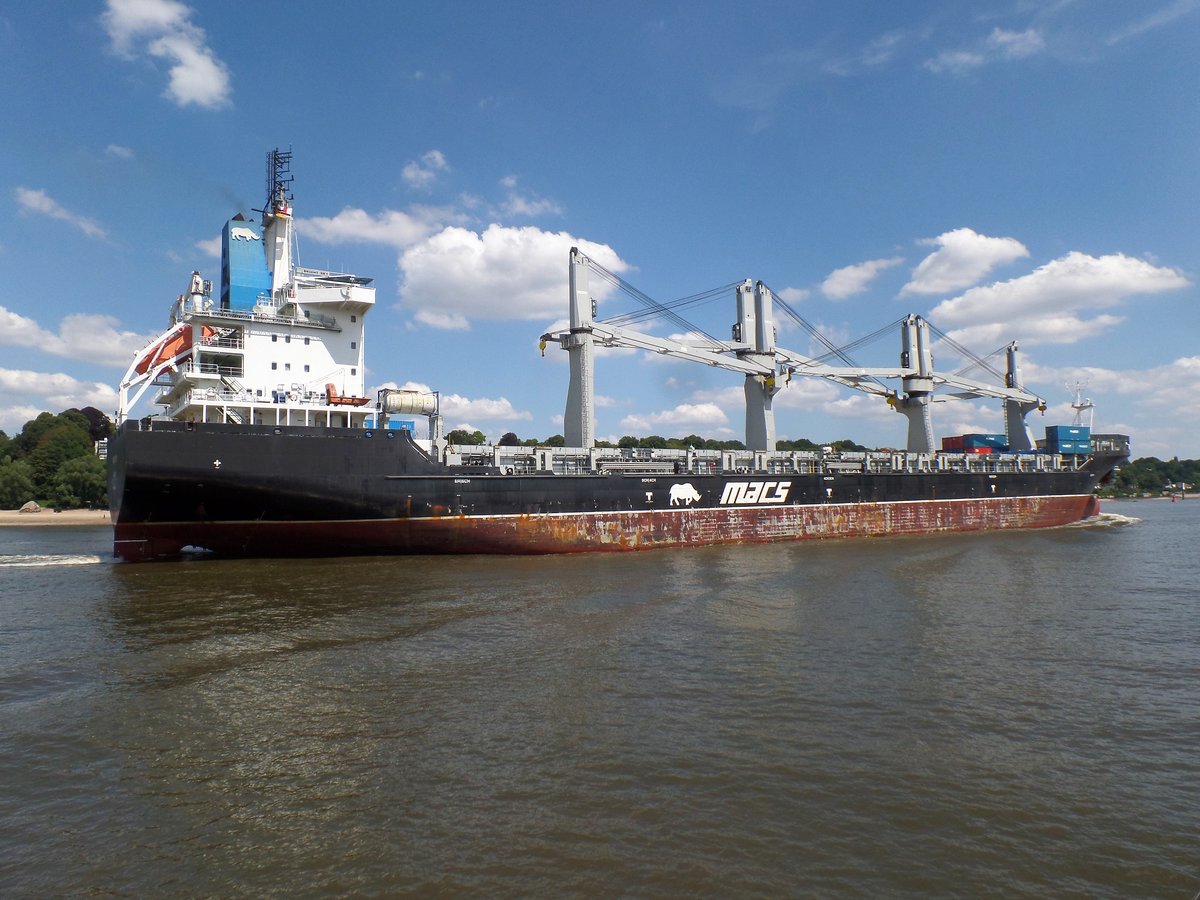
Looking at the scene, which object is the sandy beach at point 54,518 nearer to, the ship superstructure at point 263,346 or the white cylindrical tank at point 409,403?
the ship superstructure at point 263,346

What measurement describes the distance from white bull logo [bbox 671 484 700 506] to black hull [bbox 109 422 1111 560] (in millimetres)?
53

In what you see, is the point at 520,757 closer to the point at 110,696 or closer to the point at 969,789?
the point at 969,789

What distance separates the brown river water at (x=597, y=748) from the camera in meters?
4.32

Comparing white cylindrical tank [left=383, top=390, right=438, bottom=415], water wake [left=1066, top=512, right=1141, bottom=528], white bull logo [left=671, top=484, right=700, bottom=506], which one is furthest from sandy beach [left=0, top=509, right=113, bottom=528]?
water wake [left=1066, top=512, right=1141, bottom=528]

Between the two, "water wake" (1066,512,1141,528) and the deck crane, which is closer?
the deck crane

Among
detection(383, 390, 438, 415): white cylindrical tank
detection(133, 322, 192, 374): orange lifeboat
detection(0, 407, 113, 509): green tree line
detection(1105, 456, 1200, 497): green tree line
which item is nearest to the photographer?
detection(133, 322, 192, 374): orange lifeboat

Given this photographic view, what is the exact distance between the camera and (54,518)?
1825 inches

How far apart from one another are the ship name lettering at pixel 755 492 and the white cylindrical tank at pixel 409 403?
11079mm

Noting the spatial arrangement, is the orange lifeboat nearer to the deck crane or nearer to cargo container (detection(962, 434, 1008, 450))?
the deck crane

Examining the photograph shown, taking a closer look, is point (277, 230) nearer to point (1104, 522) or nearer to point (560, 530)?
point (560, 530)

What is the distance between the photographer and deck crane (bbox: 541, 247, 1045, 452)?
81.0 feet

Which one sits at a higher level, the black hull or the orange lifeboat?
the orange lifeboat

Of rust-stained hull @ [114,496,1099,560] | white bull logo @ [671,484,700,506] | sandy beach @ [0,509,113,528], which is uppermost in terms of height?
white bull logo @ [671,484,700,506]

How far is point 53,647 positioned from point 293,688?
15.6 ft
